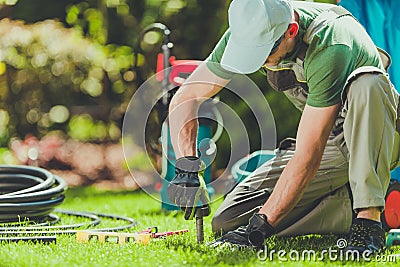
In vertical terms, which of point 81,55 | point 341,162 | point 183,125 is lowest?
point 341,162

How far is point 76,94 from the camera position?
695 centimetres

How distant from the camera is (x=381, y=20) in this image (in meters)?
4.26

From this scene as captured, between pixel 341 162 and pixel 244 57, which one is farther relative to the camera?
pixel 341 162

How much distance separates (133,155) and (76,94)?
0.88 meters

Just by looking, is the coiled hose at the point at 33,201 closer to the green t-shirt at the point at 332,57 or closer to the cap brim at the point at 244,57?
the cap brim at the point at 244,57

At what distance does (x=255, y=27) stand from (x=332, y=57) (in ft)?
1.02

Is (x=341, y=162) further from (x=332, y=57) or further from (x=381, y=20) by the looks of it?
(x=381, y=20)

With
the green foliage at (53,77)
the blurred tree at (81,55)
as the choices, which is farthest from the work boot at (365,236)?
the green foliage at (53,77)

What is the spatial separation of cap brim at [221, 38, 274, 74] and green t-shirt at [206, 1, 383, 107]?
0.60 ft

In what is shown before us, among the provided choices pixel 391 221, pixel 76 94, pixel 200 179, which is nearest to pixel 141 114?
pixel 76 94

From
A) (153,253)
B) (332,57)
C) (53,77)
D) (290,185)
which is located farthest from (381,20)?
(53,77)

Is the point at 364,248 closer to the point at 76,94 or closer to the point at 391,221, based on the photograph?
the point at 391,221

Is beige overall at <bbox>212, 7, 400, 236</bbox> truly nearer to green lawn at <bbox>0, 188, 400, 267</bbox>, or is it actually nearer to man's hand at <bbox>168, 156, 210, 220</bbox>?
green lawn at <bbox>0, 188, 400, 267</bbox>

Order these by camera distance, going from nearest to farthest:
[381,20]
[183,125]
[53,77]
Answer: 1. [183,125]
2. [381,20]
3. [53,77]
